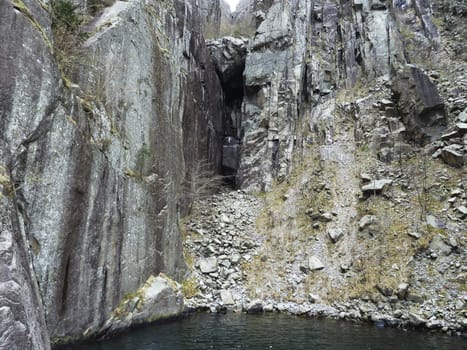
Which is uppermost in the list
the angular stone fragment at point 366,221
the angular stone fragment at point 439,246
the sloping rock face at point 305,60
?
the sloping rock face at point 305,60

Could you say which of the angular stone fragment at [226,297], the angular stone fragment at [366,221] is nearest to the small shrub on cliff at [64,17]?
the angular stone fragment at [226,297]

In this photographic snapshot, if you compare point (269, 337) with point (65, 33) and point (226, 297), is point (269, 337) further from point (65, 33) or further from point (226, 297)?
point (65, 33)

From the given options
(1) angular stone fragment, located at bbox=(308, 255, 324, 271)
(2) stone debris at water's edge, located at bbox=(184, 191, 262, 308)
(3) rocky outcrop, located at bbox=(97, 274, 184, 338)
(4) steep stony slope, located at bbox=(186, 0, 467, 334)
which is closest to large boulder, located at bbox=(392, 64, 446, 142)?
(4) steep stony slope, located at bbox=(186, 0, 467, 334)

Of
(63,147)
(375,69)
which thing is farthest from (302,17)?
(63,147)

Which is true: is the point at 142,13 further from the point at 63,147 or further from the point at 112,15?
the point at 63,147

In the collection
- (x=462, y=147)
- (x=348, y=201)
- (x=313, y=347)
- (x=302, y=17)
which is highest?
(x=302, y=17)

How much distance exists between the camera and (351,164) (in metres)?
28.1

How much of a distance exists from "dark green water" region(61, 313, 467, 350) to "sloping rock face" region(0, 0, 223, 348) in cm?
197

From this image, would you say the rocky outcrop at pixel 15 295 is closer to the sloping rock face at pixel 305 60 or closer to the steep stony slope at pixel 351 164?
the steep stony slope at pixel 351 164

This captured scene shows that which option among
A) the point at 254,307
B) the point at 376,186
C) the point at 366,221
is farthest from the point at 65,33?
the point at 376,186

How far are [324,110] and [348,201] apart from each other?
11.2 meters

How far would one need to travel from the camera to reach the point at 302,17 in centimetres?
3712

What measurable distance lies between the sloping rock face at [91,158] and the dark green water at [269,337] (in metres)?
1.97

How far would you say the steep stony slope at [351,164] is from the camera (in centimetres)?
1970
